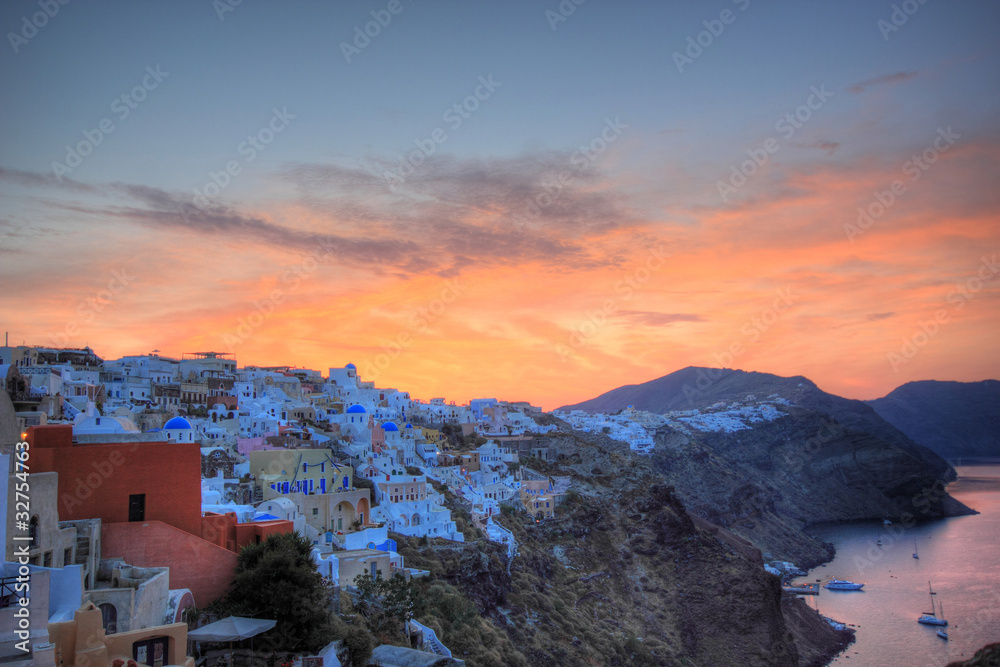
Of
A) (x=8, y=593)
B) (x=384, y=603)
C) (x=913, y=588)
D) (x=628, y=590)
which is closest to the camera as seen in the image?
(x=8, y=593)

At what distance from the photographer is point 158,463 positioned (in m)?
20.2

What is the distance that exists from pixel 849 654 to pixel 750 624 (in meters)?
10.2

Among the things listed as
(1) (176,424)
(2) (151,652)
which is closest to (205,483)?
(1) (176,424)

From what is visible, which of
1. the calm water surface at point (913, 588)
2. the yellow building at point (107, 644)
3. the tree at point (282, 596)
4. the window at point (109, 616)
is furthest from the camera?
the calm water surface at point (913, 588)

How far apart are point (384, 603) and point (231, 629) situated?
9.93 m

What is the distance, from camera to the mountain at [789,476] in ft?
330

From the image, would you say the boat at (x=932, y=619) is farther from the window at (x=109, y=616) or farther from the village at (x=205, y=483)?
the window at (x=109, y=616)

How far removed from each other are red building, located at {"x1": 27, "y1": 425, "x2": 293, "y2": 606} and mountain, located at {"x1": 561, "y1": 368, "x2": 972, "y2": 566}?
275 feet

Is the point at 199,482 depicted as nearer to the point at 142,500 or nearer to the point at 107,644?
the point at 142,500

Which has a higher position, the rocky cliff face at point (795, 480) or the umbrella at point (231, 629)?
the umbrella at point (231, 629)

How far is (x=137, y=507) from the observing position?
65.2ft

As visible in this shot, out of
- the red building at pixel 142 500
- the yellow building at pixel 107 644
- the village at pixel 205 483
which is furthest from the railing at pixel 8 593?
the red building at pixel 142 500

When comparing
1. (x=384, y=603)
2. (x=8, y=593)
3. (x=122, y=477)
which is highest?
(x=122, y=477)

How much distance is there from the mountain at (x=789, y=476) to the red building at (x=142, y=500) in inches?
3301
